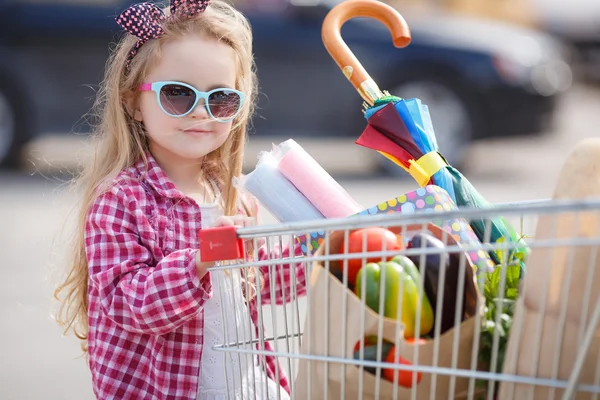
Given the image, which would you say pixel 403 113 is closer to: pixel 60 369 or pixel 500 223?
pixel 500 223

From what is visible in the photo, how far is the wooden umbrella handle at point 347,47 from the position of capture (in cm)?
257

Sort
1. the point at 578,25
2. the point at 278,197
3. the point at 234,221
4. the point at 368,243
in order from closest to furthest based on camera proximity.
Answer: the point at 368,243 → the point at 234,221 → the point at 278,197 → the point at 578,25

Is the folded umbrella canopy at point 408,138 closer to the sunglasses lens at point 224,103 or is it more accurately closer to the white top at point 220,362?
the sunglasses lens at point 224,103

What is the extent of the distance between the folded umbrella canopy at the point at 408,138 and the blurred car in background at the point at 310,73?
18.5ft

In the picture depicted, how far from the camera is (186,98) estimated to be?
2.46 metres

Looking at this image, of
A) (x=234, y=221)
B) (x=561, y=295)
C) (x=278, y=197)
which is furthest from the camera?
(x=278, y=197)

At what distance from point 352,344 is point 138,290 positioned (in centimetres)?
65

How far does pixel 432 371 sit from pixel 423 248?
241 millimetres

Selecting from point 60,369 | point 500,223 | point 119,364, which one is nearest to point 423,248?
point 500,223

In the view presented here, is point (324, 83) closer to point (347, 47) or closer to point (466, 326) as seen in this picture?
point (347, 47)

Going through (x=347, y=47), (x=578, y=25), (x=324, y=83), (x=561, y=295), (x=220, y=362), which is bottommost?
(x=220, y=362)

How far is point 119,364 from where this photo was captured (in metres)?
2.39

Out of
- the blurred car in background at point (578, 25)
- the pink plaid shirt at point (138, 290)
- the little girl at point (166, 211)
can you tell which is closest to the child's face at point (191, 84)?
the little girl at point (166, 211)

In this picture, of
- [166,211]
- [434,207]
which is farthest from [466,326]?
[166,211]
